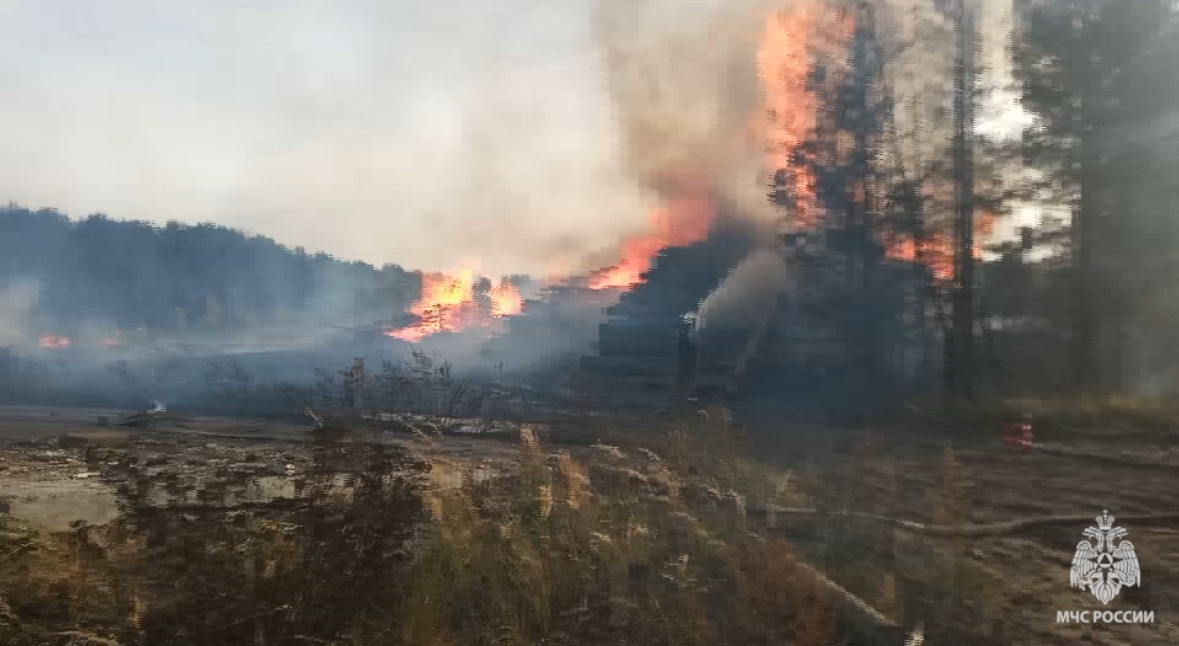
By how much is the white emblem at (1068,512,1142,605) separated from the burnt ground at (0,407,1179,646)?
0.18 ft

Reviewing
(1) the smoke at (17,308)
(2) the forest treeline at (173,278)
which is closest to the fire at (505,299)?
(2) the forest treeline at (173,278)

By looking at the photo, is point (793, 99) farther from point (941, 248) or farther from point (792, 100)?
point (941, 248)

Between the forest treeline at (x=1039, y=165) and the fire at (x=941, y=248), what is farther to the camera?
the fire at (x=941, y=248)

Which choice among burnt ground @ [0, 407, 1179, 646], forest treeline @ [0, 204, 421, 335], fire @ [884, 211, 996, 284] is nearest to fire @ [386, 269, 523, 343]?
forest treeline @ [0, 204, 421, 335]

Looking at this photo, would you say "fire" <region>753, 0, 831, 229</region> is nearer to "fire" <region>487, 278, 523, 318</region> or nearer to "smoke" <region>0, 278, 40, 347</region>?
"fire" <region>487, 278, 523, 318</region>

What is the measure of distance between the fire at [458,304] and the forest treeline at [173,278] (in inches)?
6.7

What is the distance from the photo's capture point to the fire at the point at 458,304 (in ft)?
18.7

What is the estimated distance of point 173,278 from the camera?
645 cm

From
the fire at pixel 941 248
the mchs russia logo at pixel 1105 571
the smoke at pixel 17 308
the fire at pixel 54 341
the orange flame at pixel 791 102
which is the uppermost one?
the orange flame at pixel 791 102

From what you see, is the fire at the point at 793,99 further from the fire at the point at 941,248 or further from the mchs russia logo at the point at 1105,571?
the mchs russia logo at the point at 1105,571

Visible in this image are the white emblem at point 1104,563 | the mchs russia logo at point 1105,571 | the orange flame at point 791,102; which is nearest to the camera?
the mchs russia logo at point 1105,571

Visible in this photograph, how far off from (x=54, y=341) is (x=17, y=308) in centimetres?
41

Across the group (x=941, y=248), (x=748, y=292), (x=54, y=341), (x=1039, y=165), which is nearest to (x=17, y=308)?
(x=54, y=341)

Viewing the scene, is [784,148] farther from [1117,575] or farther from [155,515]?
[155,515]
